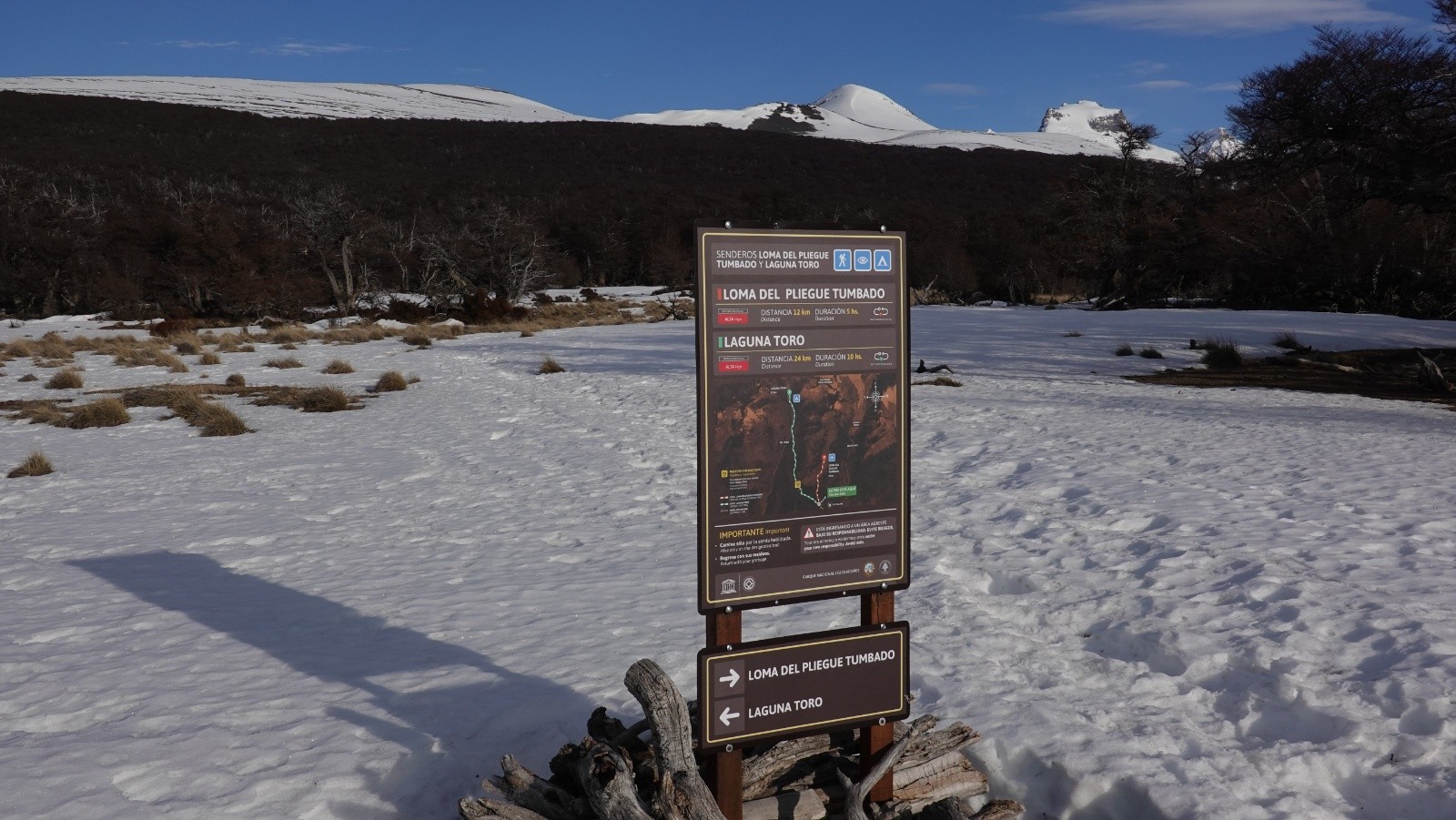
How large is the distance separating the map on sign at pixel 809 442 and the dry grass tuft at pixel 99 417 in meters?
12.8

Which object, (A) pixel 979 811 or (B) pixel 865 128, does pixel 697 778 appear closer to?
(A) pixel 979 811

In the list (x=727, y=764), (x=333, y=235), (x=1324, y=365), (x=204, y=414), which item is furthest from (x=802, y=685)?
(x=333, y=235)

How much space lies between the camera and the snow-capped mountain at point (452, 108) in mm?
114250

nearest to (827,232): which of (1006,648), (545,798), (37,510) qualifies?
(545,798)

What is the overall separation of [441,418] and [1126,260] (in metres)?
29.3

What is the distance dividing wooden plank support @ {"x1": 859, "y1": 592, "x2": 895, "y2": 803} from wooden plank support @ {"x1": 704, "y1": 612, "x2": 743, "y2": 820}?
0.49 metres

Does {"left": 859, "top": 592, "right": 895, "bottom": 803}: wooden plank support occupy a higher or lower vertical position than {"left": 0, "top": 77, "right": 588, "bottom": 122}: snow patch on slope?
lower

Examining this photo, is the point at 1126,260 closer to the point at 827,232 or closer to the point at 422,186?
the point at 827,232

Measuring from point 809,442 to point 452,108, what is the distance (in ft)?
452

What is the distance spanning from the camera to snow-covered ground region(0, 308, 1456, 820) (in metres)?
3.74

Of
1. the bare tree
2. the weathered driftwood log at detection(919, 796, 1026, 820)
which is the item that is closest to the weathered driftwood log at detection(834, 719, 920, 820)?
the weathered driftwood log at detection(919, 796, 1026, 820)

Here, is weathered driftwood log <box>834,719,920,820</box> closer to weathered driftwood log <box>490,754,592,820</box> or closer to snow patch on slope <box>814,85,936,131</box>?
weathered driftwood log <box>490,754,592,820</box>

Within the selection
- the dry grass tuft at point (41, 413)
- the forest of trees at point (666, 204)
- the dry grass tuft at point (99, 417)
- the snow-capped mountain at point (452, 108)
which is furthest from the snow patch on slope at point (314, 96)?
the dry grass tuft at point (99, 417)

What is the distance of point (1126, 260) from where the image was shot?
Result: 1385 inches
